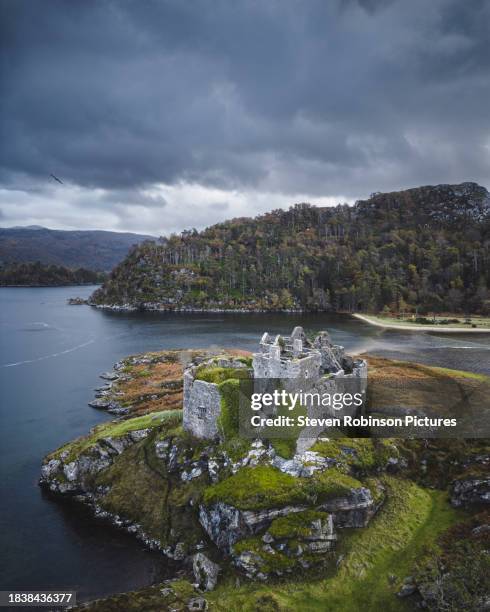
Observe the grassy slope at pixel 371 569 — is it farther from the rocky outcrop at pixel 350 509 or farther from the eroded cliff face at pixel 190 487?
the eroded cliff face at pixel 190 487

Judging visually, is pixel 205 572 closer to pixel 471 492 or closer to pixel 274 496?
pixel 274 496

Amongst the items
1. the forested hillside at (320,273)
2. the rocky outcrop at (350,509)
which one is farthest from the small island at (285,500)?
the forested hillside at (320,273)

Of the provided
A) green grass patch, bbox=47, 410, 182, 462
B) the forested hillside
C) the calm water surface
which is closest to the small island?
green grass patch, bbox=47, 410, 182, 462

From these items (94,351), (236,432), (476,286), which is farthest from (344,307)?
(236,432)

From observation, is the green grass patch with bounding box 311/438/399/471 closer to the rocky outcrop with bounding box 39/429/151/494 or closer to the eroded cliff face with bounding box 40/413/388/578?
the eroded cliff face with bounding box 40/413/388/578

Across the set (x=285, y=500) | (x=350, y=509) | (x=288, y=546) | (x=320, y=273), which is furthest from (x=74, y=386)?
(x=320, y=273)

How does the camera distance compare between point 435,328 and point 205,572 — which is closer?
point 205,572
